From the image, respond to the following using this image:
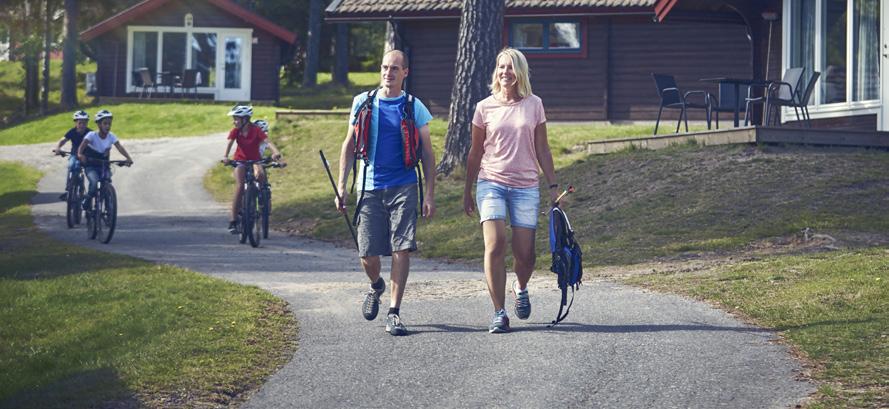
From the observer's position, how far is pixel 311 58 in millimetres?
55031

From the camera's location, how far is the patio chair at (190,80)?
4509 centimetres

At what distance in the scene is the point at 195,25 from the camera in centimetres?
4581

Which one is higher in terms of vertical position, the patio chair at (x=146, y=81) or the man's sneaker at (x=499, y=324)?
the patio chair at (x=146, y=81)

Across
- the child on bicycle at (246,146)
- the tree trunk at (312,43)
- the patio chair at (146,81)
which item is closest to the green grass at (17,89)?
the patio chair at (146,81)

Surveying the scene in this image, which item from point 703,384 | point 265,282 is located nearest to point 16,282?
point 265,282

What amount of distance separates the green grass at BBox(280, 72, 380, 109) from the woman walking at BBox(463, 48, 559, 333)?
3288 cm

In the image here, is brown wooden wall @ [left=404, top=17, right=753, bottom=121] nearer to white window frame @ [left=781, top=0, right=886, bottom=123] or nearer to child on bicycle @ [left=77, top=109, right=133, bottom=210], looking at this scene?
white window frame @ [left=781, top=0, right=886, bottom=123]

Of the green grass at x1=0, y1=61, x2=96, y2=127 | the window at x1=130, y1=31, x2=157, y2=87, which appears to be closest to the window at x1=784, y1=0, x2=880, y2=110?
the window at x1=130, y1=31, x2=157, y2=87

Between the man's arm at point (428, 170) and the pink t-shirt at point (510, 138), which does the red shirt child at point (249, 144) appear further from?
the pink t-shirt at point (510, 138)

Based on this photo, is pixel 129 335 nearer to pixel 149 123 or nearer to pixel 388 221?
pixel 388 221

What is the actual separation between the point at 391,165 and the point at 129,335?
7.89 ft

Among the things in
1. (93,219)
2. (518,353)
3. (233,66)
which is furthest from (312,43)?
(518,353)

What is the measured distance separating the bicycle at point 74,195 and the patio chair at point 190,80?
2494 cm

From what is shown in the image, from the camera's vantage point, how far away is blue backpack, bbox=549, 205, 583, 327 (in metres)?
9.38
